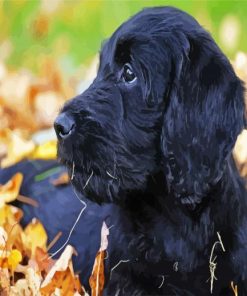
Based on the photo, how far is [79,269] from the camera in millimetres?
3420

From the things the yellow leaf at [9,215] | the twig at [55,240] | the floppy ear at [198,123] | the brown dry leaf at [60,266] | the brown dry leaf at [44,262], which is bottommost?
the twig at [55,240]

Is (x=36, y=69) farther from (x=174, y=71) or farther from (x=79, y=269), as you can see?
(x=174, y=71)

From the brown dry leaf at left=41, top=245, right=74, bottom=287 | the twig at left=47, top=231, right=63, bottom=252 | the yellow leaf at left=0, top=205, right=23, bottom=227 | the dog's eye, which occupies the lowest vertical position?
the twig at left=47, top=231, right=63, bottom=252

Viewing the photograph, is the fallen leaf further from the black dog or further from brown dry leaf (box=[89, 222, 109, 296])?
the black dog

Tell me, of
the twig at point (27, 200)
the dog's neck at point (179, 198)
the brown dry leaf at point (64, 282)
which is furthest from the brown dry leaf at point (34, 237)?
the dog's neck at point (179, 198)

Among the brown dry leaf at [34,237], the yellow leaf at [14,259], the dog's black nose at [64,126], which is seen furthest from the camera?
the brown dry leaf at [34,237]

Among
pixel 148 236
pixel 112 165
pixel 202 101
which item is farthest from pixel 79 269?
pixel 202 101

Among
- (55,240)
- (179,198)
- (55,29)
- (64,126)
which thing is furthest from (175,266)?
(55,29)

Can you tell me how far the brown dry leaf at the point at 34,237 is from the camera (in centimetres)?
349

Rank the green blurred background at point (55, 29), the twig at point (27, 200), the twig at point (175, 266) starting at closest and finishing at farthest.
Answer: the twig at point (175, 266) < the twig at point (27, 200) < the green blurred background at point (55, 29)

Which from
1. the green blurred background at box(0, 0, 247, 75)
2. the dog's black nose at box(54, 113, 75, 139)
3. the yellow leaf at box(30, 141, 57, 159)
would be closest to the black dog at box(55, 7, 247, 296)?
the dog's black nose at box(54, 113, 75, 139)

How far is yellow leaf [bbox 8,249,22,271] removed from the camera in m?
3.21

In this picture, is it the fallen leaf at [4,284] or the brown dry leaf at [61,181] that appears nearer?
the fallen leaf at [4,284]

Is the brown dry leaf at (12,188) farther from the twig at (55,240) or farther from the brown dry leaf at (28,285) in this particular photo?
the brown dry leaf at (28,285)
